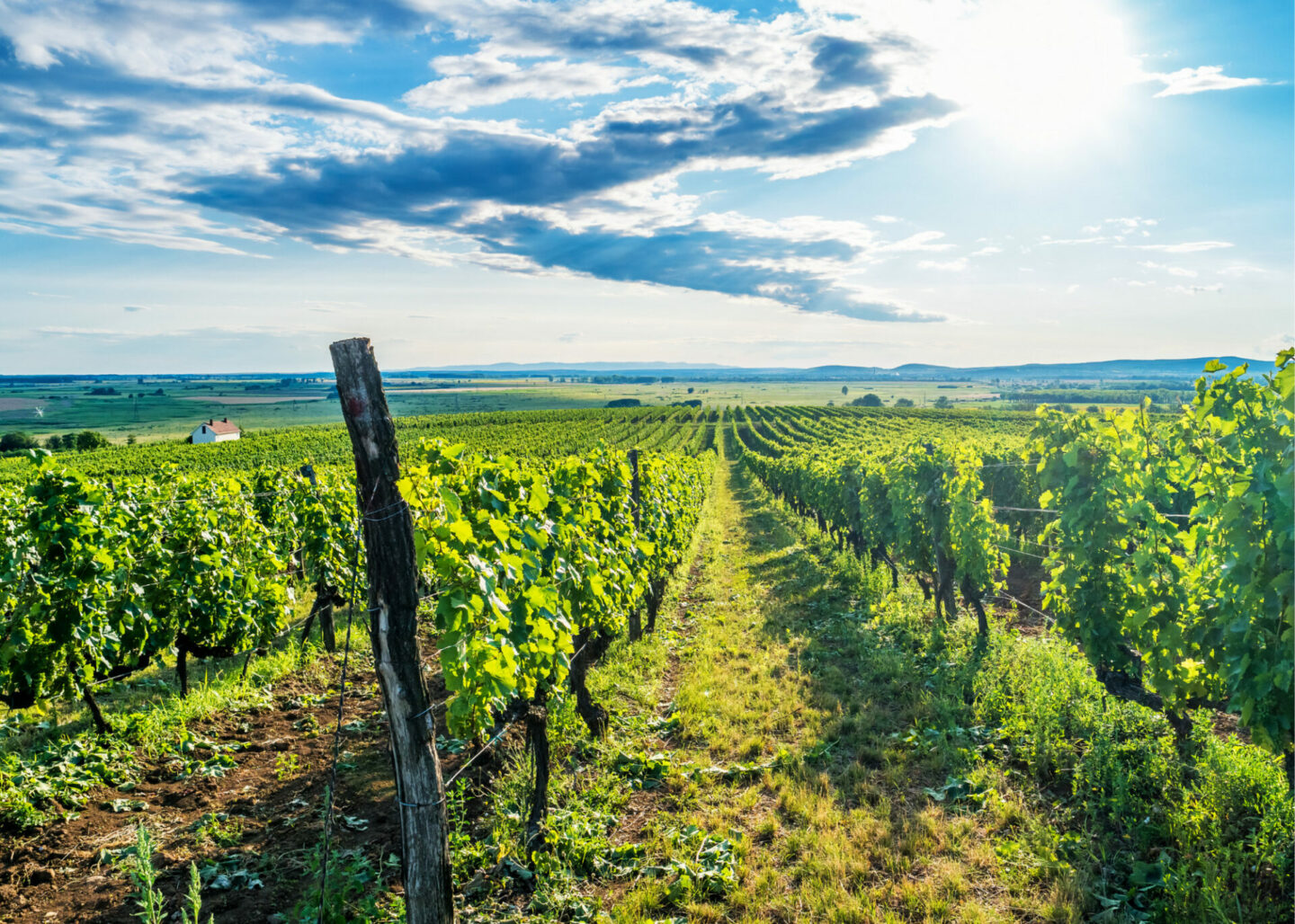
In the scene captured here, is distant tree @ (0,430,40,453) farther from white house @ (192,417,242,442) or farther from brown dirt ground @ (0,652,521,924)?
brown dirt ground @ (0,652,521,924)

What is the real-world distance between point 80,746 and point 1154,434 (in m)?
11.3

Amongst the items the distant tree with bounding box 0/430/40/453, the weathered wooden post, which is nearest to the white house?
the distant tree with bounding box 0/430/40/453

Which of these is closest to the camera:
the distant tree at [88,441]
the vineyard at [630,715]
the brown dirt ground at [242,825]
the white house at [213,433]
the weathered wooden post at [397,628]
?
the weathered wooden post at [397,628]

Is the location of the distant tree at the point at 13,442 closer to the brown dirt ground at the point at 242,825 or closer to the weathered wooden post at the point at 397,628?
the brown dirt ground at the point at 242,825

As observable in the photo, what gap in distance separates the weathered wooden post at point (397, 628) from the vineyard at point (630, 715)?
0.04 metres

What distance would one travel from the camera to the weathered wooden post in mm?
3711

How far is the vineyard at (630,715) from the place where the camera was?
14.9 ft

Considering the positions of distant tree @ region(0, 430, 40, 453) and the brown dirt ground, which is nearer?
the brown dirt ground

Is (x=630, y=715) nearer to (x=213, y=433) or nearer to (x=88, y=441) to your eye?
(x=213, y=433)

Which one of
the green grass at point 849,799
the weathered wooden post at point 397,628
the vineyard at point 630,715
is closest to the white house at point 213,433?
the vineyard at point 630,715

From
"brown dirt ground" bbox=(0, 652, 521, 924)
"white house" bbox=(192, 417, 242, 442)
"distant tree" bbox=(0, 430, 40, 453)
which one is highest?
"white house" bbox=(192, 417, 242, 442)

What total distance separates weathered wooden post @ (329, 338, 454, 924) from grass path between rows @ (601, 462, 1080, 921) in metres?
1.45

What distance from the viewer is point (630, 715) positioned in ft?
26.0

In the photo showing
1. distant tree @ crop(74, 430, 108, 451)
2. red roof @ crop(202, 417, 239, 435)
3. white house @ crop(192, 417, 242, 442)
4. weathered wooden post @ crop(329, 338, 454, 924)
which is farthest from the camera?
red roof @ crop(202, 417, 239, 435)
